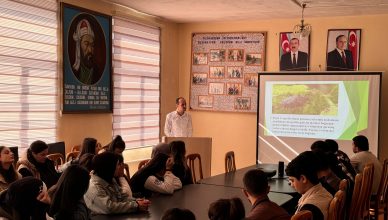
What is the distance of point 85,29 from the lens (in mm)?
5781

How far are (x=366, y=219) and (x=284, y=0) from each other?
9.49 ft

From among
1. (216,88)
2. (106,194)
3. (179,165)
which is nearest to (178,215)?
(106,194)

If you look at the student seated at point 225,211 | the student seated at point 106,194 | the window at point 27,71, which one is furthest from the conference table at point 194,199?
the window at point 27,71

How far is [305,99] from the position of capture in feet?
23.0

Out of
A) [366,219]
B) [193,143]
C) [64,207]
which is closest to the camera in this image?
[64,207]

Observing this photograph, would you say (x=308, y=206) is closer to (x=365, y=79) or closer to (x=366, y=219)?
(x=366, y=219)

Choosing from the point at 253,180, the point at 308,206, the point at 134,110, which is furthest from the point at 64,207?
the point at 134,110

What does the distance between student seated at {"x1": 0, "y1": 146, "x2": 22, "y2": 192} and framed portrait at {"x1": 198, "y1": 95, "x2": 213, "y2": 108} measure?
4.71 m

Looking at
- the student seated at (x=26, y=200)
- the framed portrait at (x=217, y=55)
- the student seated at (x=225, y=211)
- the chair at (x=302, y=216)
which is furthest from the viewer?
the framed portrait at (x=217, y=55)

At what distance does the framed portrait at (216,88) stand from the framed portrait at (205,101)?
119 mm

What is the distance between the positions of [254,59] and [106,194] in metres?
5.02

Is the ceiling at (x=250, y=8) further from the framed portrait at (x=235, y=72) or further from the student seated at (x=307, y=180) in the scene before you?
the student seated at (x=307, y=180)

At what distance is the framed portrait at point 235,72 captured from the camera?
25.1 ft

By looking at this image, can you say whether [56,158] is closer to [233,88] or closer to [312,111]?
[233,88]
